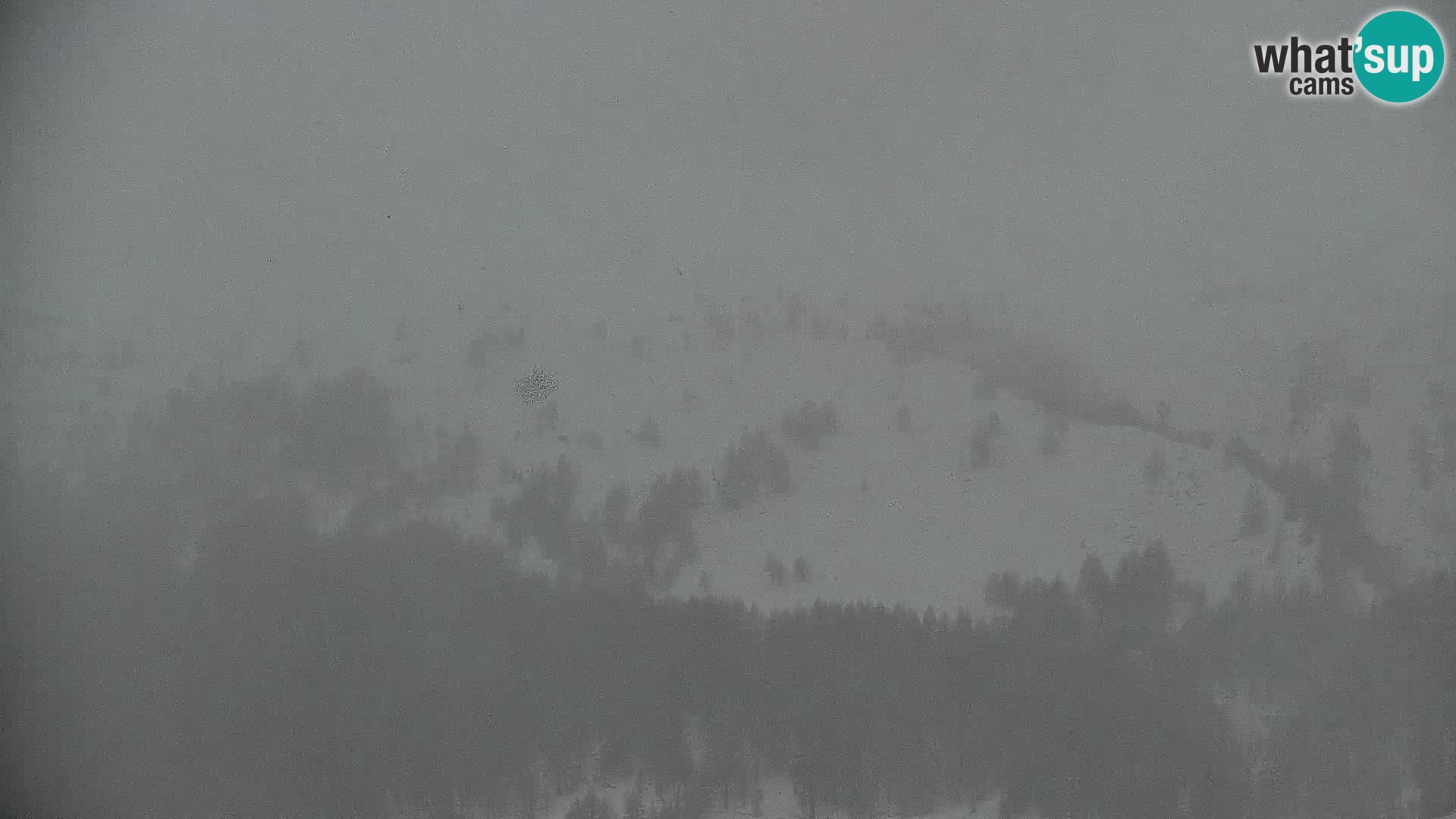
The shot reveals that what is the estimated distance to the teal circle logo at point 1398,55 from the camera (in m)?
3.57

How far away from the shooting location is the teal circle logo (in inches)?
140

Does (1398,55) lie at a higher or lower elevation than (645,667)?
higher

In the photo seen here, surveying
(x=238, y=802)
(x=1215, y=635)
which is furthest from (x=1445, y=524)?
(x=238, y=802)

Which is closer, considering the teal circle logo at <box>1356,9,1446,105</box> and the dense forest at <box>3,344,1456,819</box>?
the teal circle logo at <box>1356,9,1446,105</box>

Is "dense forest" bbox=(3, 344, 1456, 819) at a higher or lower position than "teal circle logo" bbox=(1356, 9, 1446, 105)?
lower

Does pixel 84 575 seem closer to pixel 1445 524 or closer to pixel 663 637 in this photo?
pixel 663 637

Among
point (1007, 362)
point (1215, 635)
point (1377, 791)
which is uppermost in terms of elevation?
point (1007, 362)

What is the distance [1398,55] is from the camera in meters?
3.62

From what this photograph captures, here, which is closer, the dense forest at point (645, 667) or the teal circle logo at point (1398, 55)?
the teal circle logo at point (1398, 55)

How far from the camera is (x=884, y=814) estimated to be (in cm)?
550

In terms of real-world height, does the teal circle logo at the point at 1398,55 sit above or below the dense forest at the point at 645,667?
above

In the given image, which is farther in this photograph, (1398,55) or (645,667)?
(645,667)

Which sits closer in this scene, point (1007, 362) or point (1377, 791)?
point (1377, 791)

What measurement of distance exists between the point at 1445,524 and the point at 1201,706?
2.40 metres
